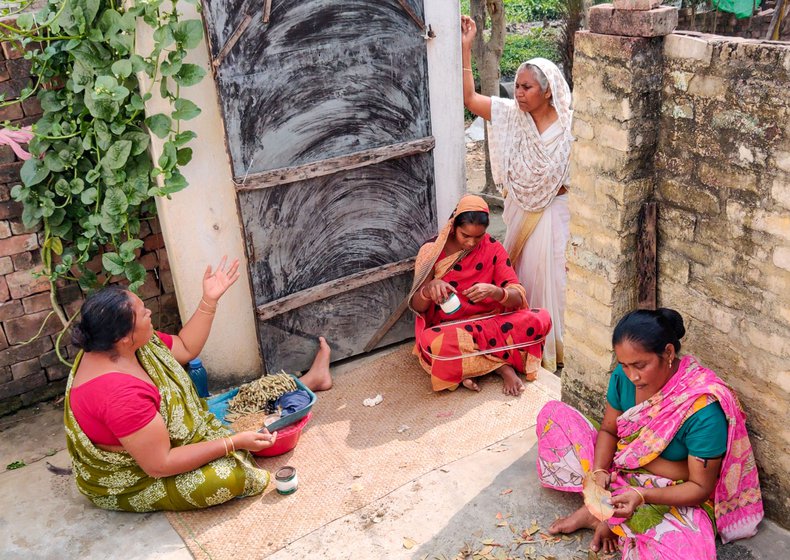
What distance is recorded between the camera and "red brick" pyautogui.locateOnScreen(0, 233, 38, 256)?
4543 millimetres

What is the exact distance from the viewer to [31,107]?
445cm

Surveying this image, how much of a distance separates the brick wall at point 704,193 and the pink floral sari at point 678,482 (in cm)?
17

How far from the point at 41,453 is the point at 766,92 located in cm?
408

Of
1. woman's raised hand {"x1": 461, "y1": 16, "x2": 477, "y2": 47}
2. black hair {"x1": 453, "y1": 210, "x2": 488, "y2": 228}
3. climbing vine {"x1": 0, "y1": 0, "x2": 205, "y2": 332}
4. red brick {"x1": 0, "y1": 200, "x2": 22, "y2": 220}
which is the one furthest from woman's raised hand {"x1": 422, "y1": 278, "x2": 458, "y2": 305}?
red brick {"x1": 0, "y1": 200, "x2": 22, "y2": 220}

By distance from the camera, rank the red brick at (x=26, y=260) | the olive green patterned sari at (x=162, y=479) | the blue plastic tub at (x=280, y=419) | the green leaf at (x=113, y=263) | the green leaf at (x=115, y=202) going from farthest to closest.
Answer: the red brick at (x=26, y=260) → the green leaf at (x=113, y=263) → the green leaf at (x=115, y=202) → the blue plastic tub at (x=280, y=419) → the olive green patterned sari at (x=162, y=479)

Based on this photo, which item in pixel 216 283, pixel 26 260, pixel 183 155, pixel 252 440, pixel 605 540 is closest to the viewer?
pixel 605 540

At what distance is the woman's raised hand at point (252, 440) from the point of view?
3865 millimetres

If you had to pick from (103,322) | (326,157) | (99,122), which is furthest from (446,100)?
(103,322)

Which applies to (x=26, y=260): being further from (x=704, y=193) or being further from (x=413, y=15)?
(x=704, y=193)

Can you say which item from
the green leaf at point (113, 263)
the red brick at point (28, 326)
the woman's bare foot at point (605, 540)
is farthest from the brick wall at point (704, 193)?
the red brick at point (28, 326)

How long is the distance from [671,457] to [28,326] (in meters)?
3.70

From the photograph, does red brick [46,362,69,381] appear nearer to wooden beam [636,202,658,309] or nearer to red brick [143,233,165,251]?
red brick [143,233,165,251]

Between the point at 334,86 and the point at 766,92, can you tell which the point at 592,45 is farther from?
the point at 334,86

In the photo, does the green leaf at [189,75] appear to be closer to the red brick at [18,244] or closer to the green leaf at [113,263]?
the green leaf at [113,263]
